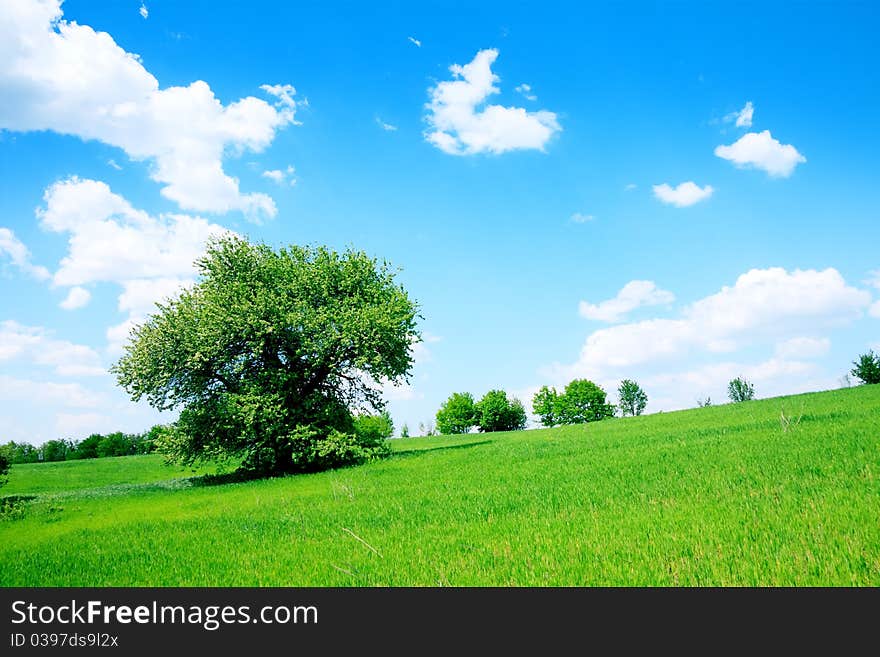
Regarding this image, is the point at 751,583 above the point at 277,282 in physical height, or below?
below

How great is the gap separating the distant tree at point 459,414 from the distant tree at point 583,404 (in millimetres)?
23643

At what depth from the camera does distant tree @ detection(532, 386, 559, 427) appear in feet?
463

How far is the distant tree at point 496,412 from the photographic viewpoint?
449 feet

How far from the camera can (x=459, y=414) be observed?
13925cm

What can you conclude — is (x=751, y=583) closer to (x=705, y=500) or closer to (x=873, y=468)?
(x=705, y=500)

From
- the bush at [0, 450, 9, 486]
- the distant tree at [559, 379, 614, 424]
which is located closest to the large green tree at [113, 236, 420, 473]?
the bush at [0, 450, 9, 486]

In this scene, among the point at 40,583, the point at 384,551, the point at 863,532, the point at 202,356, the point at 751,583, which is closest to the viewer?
the point at 751,583

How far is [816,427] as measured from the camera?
20.8 metres

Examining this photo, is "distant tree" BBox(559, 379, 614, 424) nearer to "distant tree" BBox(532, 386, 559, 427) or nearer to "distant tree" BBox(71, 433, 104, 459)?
"distant tree" BBox(532, 386, 559, 427)

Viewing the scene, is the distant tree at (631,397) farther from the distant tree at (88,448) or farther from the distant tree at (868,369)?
the distant tree at (88,448)

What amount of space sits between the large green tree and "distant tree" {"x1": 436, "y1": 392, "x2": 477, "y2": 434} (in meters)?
107
